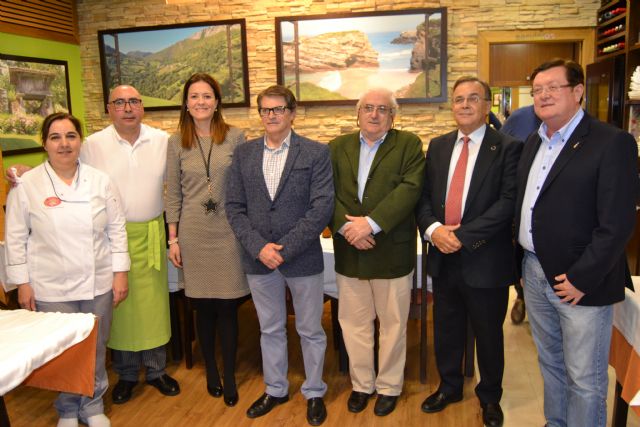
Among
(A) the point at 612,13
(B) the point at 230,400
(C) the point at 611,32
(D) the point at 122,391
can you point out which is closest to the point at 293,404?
(B) the point at 230,400

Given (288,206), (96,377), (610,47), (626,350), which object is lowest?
(96,377)

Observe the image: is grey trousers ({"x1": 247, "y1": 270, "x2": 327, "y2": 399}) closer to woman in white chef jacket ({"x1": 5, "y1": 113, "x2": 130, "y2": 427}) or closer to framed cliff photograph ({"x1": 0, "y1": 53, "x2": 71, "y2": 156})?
woman in white chef jacket ({"x1": 5, "y1": 113, "x2": 130, "y2": 427})

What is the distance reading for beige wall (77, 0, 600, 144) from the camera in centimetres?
468

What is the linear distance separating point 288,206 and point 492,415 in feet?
4.53

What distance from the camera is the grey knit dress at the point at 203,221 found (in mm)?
2555

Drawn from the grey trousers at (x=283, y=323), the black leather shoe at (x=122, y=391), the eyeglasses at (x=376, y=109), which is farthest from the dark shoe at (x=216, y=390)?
the eyeglasses at (x=376, y=109)

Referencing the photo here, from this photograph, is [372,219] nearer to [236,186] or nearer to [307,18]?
[236,186]

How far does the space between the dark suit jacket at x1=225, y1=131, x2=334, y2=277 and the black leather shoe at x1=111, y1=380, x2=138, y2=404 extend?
1063mm

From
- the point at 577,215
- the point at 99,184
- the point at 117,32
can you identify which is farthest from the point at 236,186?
the point at 117,32

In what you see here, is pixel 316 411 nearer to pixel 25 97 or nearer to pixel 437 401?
pixel 437 401

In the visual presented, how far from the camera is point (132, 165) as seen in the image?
2.62 meters

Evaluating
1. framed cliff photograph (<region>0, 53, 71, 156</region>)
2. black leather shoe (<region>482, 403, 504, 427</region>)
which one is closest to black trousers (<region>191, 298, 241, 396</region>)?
black leather shoe (<region>482, 403, 504, 427</region>)

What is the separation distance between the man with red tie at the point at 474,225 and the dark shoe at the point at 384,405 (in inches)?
16.7

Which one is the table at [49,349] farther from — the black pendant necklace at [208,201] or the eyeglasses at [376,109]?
the eyeglasses at [376,109]
